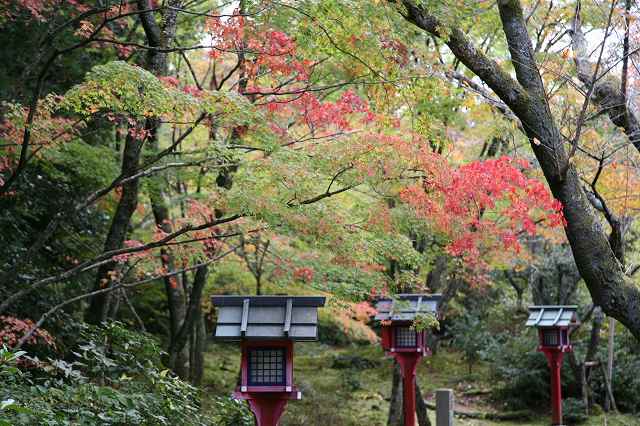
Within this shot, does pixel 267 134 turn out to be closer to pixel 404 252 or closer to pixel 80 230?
pixel 404 252

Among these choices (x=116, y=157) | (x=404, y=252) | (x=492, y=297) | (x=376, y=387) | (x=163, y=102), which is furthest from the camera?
(x=492, y=297)

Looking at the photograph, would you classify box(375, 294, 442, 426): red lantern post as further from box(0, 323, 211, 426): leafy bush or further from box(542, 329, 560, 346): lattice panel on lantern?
box(0, 323, 211, 426): leafy bush

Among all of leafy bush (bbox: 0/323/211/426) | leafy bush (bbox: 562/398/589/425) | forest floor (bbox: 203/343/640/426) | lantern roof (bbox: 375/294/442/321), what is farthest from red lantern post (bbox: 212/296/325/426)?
leafy bush (bbox: 562/398/589/425)

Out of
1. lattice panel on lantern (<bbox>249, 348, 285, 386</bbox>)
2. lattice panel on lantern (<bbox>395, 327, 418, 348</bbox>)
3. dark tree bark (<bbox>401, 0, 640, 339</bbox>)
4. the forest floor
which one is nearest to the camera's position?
dark tree bark (<bbox>401, 0, 640, 339</bbox>)

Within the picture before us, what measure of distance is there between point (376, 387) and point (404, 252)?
357 inches

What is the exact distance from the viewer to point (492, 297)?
20.5 metres

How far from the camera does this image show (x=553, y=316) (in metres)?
11.4

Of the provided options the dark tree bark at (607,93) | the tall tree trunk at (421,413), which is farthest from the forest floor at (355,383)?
the dark tree bark at (607,93)

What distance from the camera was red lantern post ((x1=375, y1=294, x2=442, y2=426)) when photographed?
30.8 ft

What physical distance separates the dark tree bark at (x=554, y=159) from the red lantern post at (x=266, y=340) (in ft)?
7.56

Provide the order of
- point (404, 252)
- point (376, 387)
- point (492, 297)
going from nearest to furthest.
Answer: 1. point (404, 252)
2. point (376, 387)
3. point (492, 297)

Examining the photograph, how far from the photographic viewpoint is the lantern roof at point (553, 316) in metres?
11.2

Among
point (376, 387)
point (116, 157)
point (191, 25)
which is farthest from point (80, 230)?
point (376, 387)

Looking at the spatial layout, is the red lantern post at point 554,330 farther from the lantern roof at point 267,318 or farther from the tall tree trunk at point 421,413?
the lantern roof at point 267,318
